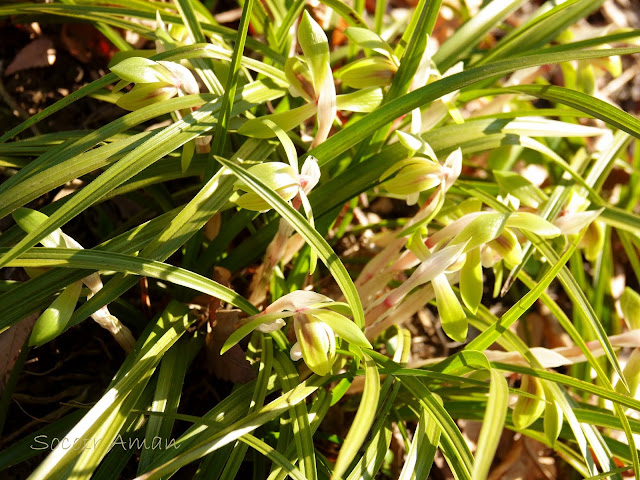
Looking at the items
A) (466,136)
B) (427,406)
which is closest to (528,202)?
(466,136)

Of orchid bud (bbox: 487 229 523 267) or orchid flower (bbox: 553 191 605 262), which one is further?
orchid flower (bbox: 553 191 605 262)

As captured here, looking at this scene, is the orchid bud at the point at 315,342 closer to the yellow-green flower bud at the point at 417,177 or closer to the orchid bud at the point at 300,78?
the yellow-green flower bud at the point at 417,177

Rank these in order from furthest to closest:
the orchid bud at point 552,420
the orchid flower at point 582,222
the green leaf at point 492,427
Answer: the orchid flower at point 582,222 < the orchid bud at point 552,420 < the green leaf at point 492,427

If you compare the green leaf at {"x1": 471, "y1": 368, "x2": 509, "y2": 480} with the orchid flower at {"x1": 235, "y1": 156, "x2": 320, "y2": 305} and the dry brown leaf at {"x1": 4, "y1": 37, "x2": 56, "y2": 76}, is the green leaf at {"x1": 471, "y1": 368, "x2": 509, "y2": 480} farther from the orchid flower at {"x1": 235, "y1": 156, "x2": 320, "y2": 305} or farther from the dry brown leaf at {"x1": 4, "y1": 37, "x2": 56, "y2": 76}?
the dry brown leaf at {"x1": 4, "y1": 37, "x2": 56, "y2": 76}

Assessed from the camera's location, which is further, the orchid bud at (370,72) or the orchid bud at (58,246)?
the orchid bud at (370,72)

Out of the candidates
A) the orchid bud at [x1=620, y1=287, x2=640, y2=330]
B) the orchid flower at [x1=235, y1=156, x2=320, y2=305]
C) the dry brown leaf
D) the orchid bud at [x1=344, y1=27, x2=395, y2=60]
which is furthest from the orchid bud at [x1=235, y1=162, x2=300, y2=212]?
the dry brown leaf

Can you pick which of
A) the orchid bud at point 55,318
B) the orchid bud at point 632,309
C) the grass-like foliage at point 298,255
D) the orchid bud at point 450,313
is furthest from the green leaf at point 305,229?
the orchid bud at point 632,309
